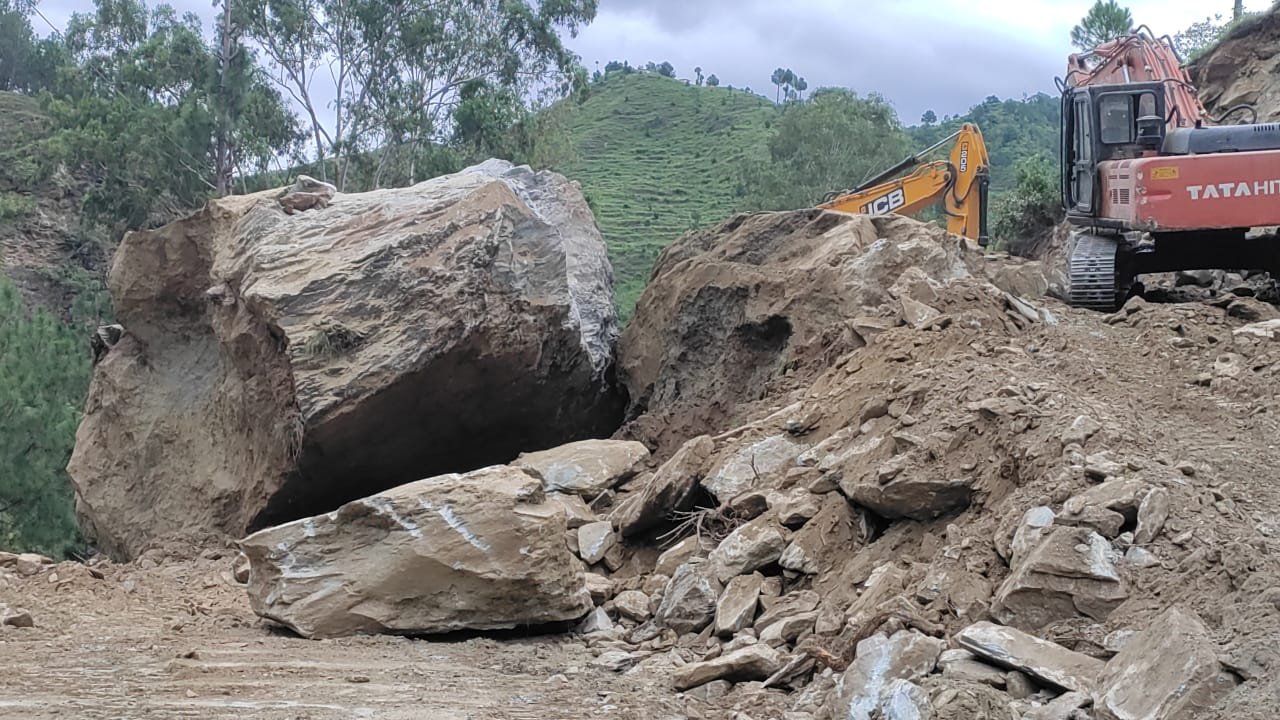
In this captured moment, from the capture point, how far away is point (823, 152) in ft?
110

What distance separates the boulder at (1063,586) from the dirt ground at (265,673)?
1.28m

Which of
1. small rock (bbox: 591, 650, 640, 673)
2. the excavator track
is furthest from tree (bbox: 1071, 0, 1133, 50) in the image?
small rock (bbox: 591, 650, 640, 673)

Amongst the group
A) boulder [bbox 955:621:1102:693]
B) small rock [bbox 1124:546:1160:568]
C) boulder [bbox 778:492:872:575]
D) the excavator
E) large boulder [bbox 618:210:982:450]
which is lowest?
boulder [bbox 955:621:1102:693]

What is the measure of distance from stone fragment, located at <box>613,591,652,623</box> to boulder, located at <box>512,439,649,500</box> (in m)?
1.39

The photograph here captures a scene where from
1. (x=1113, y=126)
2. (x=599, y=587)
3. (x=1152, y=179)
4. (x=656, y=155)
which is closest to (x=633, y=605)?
(x=599, y=587)

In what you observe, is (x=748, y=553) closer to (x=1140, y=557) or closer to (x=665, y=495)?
(x=665, y=495)

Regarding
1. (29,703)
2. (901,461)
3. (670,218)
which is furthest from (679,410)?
(670,218)

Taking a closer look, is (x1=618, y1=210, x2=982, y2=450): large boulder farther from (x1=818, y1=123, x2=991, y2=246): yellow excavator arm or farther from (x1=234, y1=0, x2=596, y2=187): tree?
(x1=234, y1=0, x2=596, y2=187): tree

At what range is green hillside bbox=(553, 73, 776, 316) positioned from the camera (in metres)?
38.7

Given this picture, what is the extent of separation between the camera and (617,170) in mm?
47375

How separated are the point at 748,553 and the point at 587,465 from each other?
2162 millimetres

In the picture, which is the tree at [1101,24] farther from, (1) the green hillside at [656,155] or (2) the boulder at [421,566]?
(2) the boulder at [421,566]

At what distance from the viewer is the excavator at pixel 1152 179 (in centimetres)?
891

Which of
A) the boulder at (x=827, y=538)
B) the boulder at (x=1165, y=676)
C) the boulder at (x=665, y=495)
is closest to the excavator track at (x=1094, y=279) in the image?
the boulder at (x=665, y=495)
